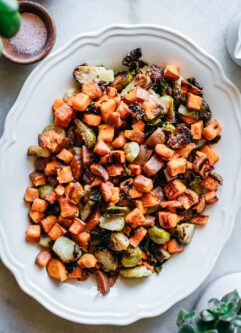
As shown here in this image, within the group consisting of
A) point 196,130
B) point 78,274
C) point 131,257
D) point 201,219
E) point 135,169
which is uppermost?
point 196,130

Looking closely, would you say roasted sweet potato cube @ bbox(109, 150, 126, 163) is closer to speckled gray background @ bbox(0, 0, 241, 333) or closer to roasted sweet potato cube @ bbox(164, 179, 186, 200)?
roasted sweet potato cube @ bbox(164, 179, 186, 200)

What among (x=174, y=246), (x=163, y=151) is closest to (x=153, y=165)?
(x=163, y=151)

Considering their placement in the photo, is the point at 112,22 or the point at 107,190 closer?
the point at 107,190

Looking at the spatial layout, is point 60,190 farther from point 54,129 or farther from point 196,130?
point 196,130

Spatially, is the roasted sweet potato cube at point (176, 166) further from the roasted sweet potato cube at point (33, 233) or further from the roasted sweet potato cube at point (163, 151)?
the roasted sweet potato cube at point (33, 233)

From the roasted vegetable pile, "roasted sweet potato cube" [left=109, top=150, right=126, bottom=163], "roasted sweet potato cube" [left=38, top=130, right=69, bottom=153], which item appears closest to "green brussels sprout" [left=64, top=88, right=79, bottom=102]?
the roasted vegetable pile

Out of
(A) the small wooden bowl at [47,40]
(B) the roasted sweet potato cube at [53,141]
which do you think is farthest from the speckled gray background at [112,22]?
(B) the roasted sweet potato cube at [53,141]

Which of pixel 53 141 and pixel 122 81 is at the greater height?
pixel 122 81
